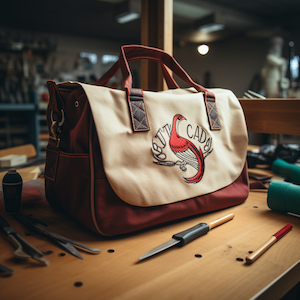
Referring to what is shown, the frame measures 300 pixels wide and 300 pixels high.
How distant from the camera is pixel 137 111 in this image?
55cm

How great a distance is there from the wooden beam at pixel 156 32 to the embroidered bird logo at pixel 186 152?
46 cm

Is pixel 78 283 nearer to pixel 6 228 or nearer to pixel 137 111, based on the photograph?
pixel 6 228

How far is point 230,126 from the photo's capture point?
2.42ft

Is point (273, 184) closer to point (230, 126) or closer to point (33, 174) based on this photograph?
point (230, 126)

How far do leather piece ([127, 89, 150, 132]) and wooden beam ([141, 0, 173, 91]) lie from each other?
48 centimetres

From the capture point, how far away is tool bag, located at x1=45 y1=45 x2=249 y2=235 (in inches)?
19.7

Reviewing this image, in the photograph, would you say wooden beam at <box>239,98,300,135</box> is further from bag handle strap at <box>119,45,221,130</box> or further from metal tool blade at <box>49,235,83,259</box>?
metal tool blade at <box>49,235,83,259</box>

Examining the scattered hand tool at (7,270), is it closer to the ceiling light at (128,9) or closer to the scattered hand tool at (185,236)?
the scattered hand tool at (185,236)

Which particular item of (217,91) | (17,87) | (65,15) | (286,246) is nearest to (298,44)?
(65,15)

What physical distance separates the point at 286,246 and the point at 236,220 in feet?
0.43

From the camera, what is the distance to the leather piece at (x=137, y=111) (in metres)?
0.54

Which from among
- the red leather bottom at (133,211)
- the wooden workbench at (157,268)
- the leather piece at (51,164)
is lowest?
the wooden workbench at (157,268)

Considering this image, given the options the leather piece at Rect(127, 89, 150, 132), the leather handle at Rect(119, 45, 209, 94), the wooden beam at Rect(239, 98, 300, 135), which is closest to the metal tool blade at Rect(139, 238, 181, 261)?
the leather piece at Rect(127, 89, 150, 132)

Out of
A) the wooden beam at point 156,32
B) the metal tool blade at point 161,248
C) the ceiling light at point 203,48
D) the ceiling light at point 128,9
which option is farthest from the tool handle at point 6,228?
the ceiling light at point 128,9
